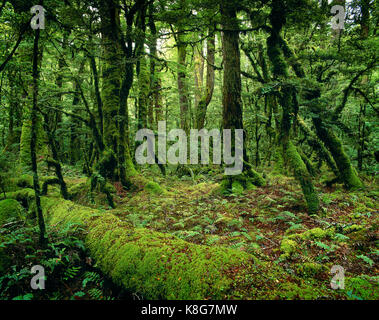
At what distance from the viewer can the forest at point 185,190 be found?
2.81 m

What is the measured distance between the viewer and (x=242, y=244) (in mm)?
4211

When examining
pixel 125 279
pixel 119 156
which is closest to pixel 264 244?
pixel 125 279

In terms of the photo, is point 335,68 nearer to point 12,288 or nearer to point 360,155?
point 360,155

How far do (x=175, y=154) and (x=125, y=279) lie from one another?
536 inches

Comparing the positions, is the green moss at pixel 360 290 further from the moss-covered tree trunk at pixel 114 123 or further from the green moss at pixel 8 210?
the moss-covered tree trunk at pixel 114 123

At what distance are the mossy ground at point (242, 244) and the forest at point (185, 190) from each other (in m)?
0.03

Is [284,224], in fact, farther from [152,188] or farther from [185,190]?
[152,188]

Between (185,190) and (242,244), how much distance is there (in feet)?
18.9

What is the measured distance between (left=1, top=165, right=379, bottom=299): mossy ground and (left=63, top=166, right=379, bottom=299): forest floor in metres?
0.02

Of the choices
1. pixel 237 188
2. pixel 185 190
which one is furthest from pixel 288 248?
pixel 185 190

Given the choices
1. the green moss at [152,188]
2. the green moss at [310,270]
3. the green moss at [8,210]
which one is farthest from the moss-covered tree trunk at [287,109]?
the green moss at [8,210]

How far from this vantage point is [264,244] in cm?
459

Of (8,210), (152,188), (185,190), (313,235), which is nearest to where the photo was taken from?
(8,210)
